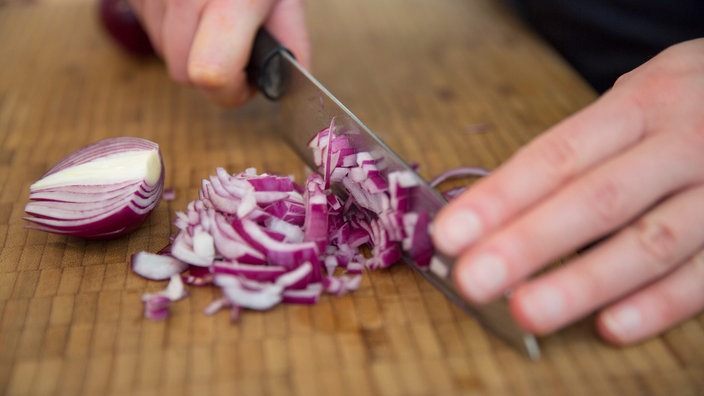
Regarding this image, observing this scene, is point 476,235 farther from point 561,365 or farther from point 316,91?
point 316,91

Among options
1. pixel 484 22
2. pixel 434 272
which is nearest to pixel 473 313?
pixel 434 272

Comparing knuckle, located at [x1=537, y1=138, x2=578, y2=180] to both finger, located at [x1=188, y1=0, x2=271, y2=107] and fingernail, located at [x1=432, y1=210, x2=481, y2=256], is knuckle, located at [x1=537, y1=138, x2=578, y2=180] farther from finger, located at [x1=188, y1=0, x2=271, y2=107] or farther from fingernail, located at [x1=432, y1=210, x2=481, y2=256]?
finger, located at [x1=188, y1=0, x2=271, y2=107]

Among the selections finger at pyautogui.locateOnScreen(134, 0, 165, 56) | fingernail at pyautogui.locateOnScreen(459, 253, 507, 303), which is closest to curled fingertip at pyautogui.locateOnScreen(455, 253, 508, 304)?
fingernail at pyautogui.locateOnScreen(459, 253, 507, 303)

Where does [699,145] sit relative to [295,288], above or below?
above

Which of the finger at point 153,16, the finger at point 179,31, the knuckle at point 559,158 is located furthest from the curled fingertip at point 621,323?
the finger at point 153,16

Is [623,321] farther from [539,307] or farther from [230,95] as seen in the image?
[230,95]

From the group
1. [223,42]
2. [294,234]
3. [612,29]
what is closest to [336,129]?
[294,234]
